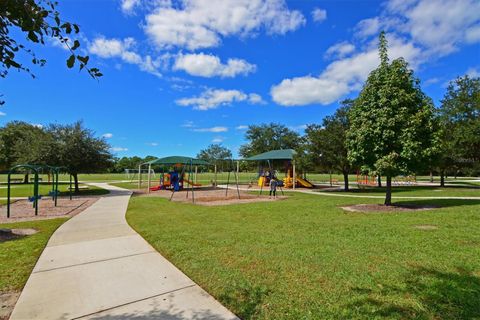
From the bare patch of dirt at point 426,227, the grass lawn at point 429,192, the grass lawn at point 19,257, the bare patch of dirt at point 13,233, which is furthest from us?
the grass lawn at point 429,192

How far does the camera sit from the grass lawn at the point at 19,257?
4.28 meters

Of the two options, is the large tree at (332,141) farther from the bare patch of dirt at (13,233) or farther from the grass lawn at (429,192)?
the bare patch of dirt at (13,233)

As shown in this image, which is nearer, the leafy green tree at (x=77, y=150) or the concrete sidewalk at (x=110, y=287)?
the concrete sidewalk at (x=110, y=287)

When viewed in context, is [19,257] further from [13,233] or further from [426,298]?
[426,298]

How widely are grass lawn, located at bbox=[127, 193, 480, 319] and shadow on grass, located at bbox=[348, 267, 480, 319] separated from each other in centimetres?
1

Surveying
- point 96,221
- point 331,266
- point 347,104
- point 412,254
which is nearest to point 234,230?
point 331,266

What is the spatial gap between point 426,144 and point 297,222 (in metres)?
6.34

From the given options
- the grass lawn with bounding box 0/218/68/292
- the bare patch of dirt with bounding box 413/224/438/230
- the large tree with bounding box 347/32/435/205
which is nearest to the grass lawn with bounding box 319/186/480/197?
the large tree with bounding box 347/32/435/205

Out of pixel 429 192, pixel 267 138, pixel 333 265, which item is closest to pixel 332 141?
pixel 429 192

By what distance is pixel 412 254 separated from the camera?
17.5ft

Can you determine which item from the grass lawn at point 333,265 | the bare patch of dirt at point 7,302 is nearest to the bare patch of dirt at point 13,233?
the grass lawn at point 333,265

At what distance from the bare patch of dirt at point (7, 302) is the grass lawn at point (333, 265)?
7.15ft

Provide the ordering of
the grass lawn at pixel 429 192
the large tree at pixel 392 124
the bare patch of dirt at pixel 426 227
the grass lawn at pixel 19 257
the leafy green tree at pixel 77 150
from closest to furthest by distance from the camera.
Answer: the grass lawn at pixel 19 257, the bare patch of dirt at pixel 426 227, the large tree at pixel 392 124, the grass lawn at pixel 429 192, the leafy green tree at pixel 77 150

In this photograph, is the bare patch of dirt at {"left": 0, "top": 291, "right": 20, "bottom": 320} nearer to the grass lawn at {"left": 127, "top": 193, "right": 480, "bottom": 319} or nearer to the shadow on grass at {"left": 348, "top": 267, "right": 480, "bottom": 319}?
the grass lawn at {"left": 127, "top": 193, "right": 480, "bottom": 319}
